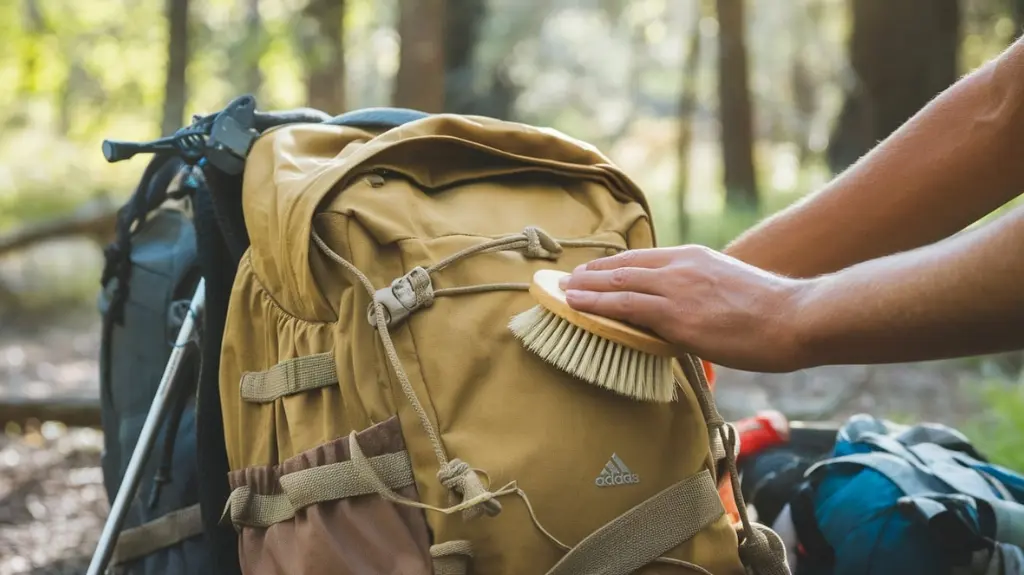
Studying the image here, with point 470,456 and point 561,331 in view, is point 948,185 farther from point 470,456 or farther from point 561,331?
point 470,456

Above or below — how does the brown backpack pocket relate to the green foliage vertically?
above

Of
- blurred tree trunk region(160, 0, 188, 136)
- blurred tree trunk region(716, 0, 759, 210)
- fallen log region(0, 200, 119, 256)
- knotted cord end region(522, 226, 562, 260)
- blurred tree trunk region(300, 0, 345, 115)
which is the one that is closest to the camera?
knotted cord end region(522, 226, 562, 260)

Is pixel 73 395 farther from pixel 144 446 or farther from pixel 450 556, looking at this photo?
pixel 450 556

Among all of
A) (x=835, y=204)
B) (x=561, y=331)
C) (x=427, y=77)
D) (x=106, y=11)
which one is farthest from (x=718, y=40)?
(x=106, y=11)

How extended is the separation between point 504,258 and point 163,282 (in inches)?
43.4

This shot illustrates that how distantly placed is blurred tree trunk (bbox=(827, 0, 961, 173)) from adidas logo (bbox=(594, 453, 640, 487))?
24.8ft

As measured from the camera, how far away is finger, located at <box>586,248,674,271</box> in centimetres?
159

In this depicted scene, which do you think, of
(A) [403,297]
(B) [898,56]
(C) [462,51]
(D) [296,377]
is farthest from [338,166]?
(B) [898,56]

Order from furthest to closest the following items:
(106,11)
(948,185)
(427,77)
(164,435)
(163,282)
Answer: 1. (106,11)
2. (427,77)
3. (163,282)
4. (164,435)
5. (948,185)

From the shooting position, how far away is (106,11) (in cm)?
1622

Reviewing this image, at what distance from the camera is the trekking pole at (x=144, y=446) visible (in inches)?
79.7

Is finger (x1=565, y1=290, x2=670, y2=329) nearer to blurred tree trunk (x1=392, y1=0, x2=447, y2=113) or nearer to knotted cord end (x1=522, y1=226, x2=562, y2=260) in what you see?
knotted cord end (x1=522, y1=226, x2=562, y2=260)

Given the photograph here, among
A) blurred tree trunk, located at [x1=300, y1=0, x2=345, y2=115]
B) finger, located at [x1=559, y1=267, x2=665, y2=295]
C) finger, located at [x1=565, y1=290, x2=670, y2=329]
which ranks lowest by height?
finger, located at [x1=565, y1=290, x2=670, y2=329]

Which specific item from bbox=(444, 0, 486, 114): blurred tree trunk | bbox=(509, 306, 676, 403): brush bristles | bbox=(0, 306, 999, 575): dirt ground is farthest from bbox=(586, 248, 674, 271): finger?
bbox=(444, 0, 486, 114): blurred tree trunk
